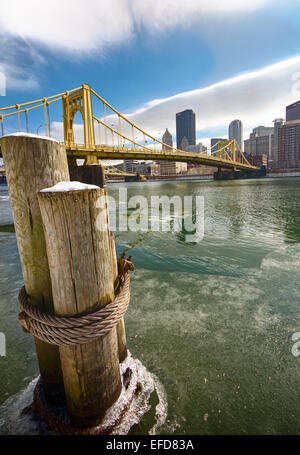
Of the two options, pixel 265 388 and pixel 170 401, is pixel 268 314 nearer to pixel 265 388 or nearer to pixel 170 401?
pixel 265 388

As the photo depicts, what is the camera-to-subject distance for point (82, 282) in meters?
1.40

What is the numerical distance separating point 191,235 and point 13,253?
532 cm

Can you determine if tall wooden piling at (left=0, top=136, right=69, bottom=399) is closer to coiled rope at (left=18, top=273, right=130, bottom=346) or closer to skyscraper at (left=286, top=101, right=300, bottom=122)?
coiled rope at (left=18, top=273, right=130, bottom=346)

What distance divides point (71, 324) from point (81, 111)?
3639cm

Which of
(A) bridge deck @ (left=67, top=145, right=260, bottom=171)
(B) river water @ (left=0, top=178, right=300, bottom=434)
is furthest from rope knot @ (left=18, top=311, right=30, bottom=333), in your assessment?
(A) bridge deck @ (left=67, top=145, right=260, bottom=171)

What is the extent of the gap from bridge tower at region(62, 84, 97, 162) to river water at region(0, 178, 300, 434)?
26732 millimetres

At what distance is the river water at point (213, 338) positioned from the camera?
184 cm

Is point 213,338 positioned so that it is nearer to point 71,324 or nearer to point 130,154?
point 71,324

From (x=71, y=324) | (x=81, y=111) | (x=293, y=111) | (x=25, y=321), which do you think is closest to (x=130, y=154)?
(x=81, y=111)

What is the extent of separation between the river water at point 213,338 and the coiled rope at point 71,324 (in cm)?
101

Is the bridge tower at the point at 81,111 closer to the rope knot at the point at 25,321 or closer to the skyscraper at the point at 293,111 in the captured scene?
the rope knot at the point at 25,321

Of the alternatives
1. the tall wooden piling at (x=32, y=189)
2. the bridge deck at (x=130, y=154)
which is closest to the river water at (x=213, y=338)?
the tall wooden piling at (x=32, y=189)
